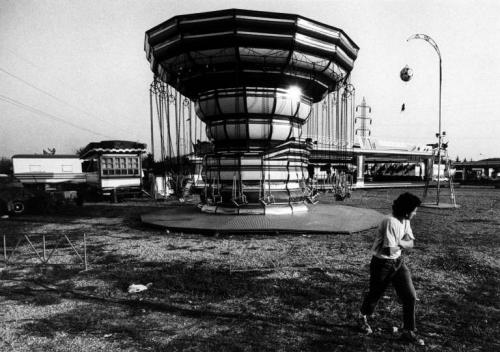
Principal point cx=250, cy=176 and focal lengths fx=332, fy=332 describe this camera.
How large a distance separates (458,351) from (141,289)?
4.84m

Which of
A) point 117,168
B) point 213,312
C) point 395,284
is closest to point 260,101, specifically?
point 213,312

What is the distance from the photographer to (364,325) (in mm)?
4316

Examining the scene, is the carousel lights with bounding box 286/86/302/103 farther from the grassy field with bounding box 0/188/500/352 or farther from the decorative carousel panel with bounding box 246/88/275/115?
the grassy field with bounding box 0/188/500/352

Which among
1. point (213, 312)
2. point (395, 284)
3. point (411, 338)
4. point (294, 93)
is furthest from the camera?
point (294, 93)

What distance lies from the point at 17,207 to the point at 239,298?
1831 centimetres

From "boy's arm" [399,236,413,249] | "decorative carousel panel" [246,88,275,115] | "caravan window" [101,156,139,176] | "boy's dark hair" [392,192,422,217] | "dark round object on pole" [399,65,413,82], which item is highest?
"dark round object on pole" [399,65,413,82]

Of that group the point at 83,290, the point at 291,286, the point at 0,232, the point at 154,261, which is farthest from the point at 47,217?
the point at 291,286

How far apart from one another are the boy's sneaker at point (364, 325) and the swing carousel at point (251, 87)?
9136 millimetres

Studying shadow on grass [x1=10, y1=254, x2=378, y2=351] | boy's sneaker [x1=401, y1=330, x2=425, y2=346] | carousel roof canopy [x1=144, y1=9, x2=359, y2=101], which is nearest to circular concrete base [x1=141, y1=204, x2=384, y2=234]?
shadow on grass [x1=10, y1=254, x2=378, y2=351]

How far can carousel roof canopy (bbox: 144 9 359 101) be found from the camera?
39.2ft

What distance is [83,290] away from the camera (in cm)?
598

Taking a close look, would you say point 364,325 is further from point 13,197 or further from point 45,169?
point 45,169

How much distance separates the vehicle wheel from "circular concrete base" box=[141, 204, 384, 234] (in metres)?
Result: 9.68

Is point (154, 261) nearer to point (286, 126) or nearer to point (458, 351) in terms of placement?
point (458, 351)
